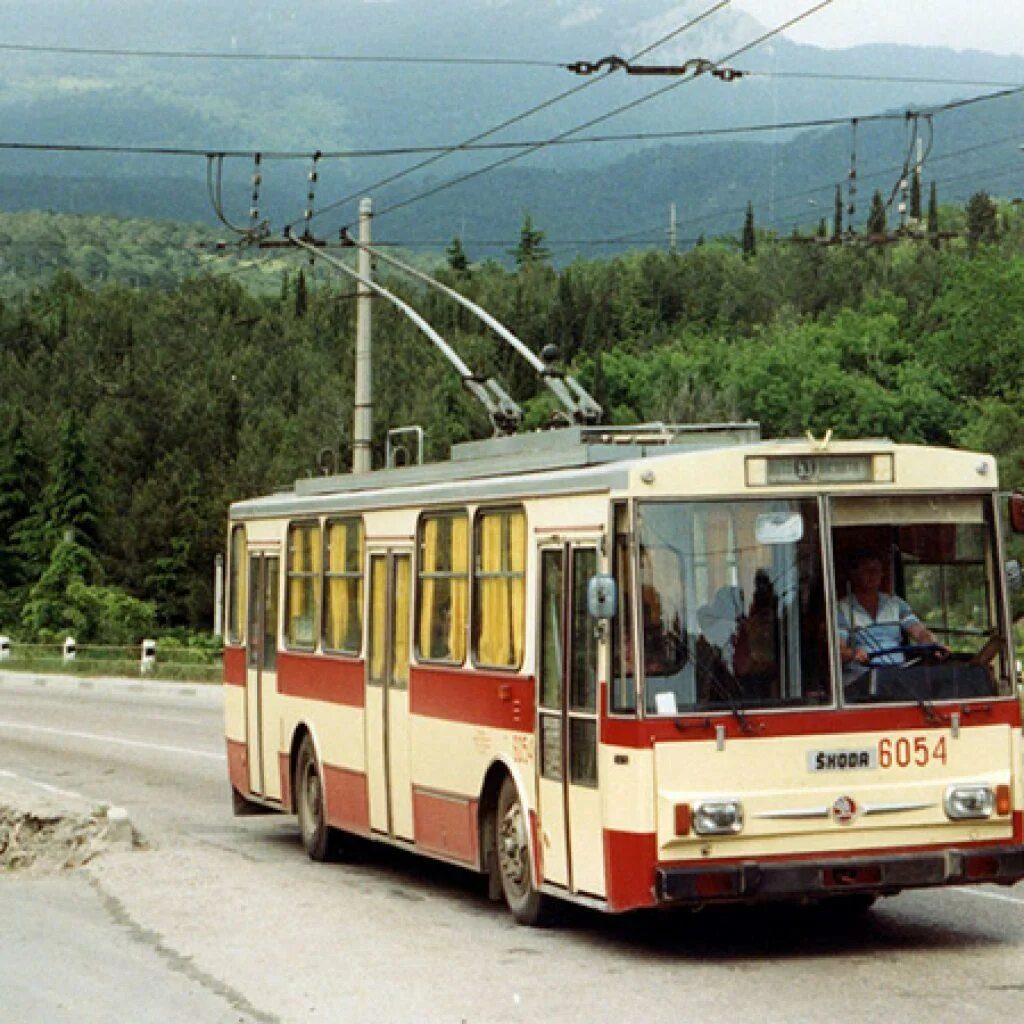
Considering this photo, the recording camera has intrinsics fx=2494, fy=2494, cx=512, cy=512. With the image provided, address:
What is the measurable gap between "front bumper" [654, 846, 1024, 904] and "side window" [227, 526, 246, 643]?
8386 mm

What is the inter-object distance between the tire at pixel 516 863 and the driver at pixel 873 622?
2032mm

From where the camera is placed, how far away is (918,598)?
12141 millimetres

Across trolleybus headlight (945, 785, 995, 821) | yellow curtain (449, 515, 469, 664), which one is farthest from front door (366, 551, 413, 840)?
trolleybus headlight (945, 785, 995, 821)

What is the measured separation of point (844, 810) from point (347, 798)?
534 centimetres

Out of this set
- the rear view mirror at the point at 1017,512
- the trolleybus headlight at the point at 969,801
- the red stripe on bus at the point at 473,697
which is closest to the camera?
the trolleybus headlight at the point at 969,801

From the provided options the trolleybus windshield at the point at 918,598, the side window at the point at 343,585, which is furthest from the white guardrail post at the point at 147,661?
the trolleybus windshield at the point at 918,598

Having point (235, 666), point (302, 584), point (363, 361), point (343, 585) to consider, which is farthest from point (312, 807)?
point (363, 361)

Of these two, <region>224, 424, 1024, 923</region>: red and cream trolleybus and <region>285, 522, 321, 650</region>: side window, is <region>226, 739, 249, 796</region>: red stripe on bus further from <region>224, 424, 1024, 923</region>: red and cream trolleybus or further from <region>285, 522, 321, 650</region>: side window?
<region>224, 424, 1024, 923</region>: red and cream trolleybus

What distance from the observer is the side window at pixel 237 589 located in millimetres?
19188

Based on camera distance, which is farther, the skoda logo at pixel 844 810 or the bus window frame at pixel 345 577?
the bus window frame at pixel 345 577

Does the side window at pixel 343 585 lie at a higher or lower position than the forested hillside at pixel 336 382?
lower

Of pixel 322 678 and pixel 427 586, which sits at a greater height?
pixel 427 586

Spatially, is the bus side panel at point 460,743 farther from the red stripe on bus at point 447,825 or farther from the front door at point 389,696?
the front door at point 389,696

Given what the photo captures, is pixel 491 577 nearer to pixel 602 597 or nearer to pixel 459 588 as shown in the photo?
pixel 459 588
